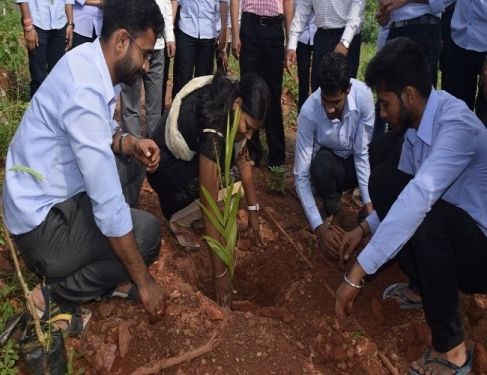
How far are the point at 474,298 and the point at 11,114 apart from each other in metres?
3.30

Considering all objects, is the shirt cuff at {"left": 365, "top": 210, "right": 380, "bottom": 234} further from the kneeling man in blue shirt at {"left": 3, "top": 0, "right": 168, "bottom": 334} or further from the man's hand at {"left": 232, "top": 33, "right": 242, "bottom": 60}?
the man's hand at {"left": 232, "top": 33, "right": 242, "bottom": 60}

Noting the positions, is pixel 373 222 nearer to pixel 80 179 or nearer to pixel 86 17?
pixel 80 179

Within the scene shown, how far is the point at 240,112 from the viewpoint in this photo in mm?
2305

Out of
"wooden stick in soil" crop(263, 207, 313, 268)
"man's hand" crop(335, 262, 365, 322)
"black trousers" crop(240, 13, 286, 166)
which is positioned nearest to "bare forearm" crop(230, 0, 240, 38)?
"black trousers" crop(240, 13, 286, 166)

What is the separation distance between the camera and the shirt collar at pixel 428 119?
209 centimetres

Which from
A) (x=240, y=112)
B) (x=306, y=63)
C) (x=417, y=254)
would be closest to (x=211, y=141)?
(x=240, y=112)

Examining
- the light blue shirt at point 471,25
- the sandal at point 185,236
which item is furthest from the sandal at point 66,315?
the light blue shirt at point 471,25

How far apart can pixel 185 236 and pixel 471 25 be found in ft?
7.25

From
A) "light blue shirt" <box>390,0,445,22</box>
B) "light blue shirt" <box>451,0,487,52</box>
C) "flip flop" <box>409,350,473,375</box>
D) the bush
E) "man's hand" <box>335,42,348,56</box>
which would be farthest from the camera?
the bush

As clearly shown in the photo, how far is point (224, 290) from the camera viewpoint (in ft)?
8.39

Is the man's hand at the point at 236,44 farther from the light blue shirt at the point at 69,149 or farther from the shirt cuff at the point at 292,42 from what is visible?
the light blue shirt at the point at 69,149

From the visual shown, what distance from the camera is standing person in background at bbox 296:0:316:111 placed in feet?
13.2

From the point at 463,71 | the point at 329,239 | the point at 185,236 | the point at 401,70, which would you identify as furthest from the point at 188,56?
the point at 401,70

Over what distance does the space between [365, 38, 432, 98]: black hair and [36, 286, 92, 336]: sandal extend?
1621 mm
